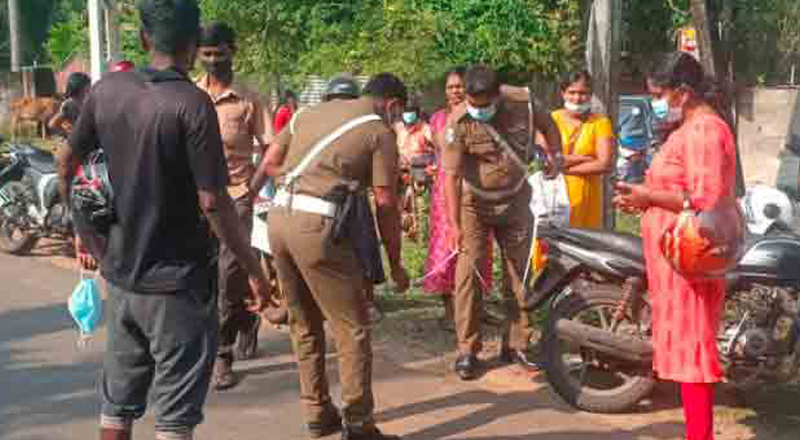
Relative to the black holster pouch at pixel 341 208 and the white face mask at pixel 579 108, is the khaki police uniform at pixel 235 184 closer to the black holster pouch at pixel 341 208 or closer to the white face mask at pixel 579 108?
the black holster pouch at pixel 341 208

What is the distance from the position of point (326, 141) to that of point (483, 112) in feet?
4.99

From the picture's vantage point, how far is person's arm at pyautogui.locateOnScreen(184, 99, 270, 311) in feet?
11.2

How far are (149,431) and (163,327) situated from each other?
1.74 metres

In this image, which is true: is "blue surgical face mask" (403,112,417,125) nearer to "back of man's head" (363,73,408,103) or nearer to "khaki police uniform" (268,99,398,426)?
"back of man's head" (363,73,408,103)

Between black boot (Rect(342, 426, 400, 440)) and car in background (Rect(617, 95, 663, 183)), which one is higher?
car in background (Rect(617, 95, 663, 183))

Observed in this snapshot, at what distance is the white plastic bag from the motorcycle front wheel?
20.3ft

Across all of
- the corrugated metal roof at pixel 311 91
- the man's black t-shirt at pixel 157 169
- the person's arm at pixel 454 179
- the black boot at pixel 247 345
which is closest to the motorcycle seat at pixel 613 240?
the person's arm at pixel 454 179

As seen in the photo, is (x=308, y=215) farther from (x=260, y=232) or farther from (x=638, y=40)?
(x=638, y=40)

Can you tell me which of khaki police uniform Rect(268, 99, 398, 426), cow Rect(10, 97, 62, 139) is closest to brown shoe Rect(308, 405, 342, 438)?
khaki police uniform Rect(268, 99, 398, 426)

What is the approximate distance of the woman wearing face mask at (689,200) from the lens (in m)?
4.11

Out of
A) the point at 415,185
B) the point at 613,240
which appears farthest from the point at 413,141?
the point at 613,240

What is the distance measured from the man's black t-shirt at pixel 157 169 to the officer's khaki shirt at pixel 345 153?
96cm

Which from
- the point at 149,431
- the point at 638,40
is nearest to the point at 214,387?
the point at 149,431

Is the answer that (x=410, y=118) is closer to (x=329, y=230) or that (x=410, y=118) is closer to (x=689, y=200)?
(x=329, y=230)
